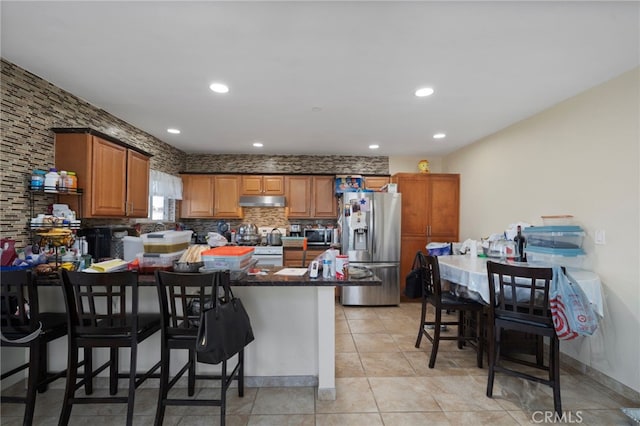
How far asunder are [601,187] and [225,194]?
480 cm

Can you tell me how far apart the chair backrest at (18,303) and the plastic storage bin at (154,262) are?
0.59 m

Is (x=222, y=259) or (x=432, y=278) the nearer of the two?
(x=222, y=259)

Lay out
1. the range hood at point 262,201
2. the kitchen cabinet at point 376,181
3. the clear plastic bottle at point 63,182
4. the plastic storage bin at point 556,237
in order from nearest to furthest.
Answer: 1. the clear plastic bottle at point 63,182
2. the plastic storage bin at point 556,237
3. the range hood at point 262,201
4. the kitchen cabinet at point 376,181

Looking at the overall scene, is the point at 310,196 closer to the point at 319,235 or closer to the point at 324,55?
the point at 319,235

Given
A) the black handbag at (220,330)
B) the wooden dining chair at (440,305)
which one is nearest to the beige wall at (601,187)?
the wooden dining chair at (440,305)

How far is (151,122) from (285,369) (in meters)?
3.23

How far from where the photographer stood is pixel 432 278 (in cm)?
280

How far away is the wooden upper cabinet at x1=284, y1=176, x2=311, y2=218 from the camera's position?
200 inches

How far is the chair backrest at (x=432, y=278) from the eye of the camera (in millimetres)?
2672

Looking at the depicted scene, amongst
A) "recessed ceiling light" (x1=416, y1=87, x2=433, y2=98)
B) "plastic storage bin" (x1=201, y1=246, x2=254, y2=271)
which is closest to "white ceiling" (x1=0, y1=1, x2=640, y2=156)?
"recessed ceiling light" (x1=416, y1=87, x2=433, y2=98)

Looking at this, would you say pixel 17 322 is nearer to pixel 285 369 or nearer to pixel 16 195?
pixel 16 195

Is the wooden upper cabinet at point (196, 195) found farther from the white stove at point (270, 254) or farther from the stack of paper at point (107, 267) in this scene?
the stack of paper at point (107, 267)

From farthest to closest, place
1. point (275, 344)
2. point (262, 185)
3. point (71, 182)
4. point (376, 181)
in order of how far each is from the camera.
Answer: point (376, 181), point (262, 185), point (71, 182), point (275, 344)

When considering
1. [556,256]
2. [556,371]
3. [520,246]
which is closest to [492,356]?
[556,371]
